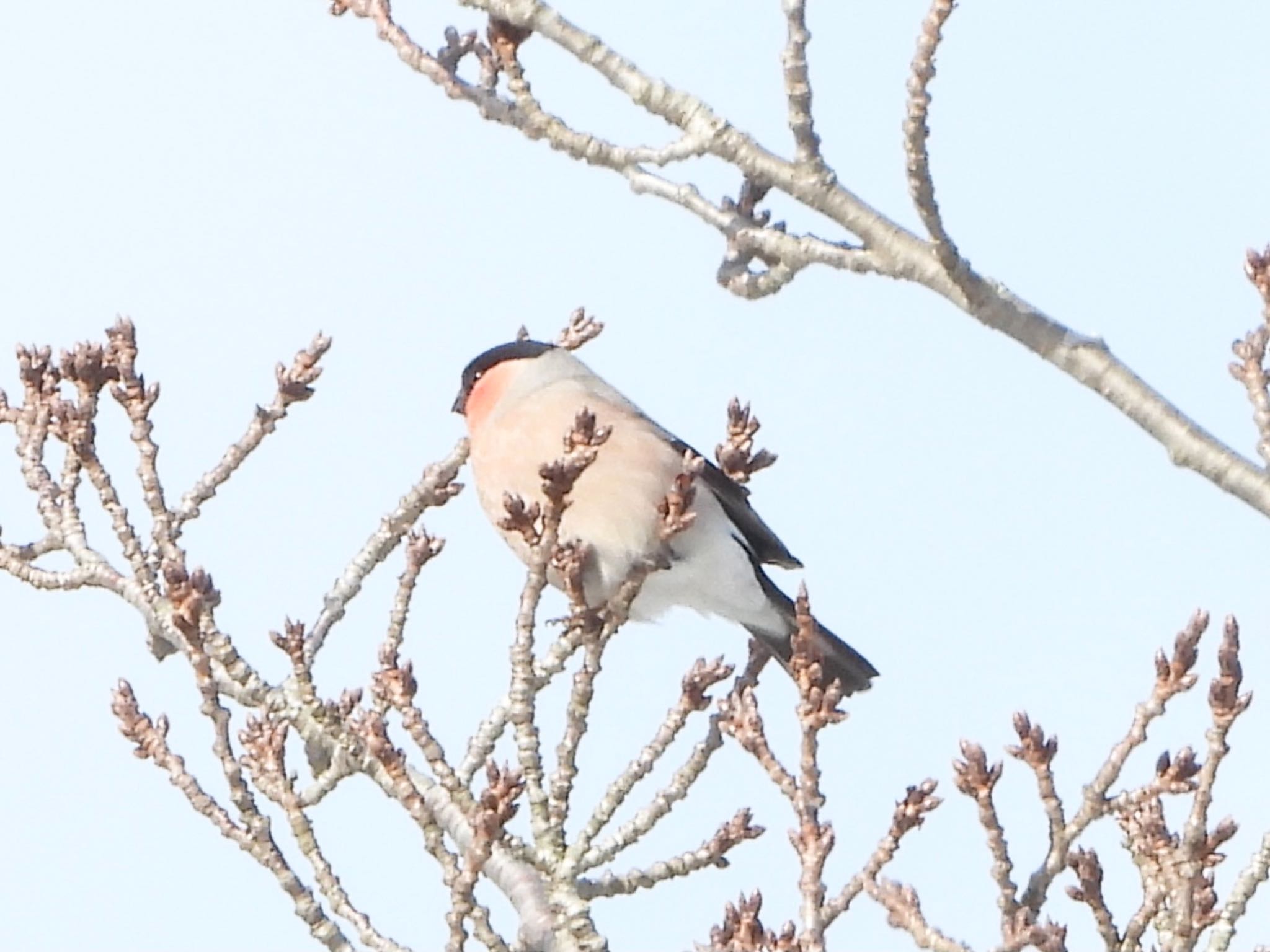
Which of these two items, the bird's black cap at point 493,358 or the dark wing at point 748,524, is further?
the bird's black cap at point 493,358

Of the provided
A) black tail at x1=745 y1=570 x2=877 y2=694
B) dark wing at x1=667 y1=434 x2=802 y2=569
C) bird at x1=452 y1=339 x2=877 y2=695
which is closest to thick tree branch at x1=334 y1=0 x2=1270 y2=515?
bird at x1=452 y1=339 x2=877 y2=695

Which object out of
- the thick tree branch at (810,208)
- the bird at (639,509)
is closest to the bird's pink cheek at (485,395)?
the bird at (639,509)

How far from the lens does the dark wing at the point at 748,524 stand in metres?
5.18

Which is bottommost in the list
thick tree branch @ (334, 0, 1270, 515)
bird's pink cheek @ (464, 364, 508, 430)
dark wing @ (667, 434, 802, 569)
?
thick tree branch @ (334, 0, 1270, 515)

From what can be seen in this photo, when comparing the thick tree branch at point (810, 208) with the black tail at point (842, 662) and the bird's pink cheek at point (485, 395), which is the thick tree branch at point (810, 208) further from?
the bird's pink cheek at point (485, 395)

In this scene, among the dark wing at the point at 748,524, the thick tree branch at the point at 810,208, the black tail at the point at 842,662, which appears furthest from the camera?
the black tail at the point at 842,662

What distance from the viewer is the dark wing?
518 centimetres

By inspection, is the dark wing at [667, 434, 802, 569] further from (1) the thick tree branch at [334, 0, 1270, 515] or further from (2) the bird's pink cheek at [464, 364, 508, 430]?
(1) the thick tree branch at [334, 0, 1270, 515]

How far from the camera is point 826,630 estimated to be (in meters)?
5.60

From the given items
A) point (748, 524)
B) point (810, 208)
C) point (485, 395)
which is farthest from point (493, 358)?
point (810, 208)

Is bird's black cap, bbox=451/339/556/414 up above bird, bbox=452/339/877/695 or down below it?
above

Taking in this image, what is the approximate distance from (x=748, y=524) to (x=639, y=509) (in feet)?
1.79

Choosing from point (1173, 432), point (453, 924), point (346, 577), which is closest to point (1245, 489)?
point (1173, 432)

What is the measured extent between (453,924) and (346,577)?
135 centimetres
